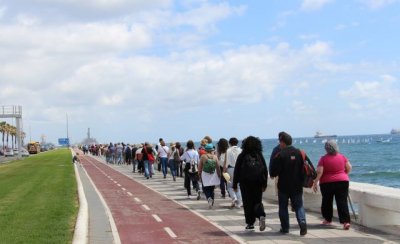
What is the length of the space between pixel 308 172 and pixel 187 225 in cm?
285

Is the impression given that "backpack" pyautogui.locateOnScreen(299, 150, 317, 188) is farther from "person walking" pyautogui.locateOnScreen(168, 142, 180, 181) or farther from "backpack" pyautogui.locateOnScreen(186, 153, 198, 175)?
"person walking" pyautogui.locateOnScreen(168, 142, 180, 181)

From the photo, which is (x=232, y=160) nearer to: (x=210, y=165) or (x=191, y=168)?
(x=210, y=165)

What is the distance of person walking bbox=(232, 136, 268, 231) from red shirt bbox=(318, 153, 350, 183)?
1.17 m

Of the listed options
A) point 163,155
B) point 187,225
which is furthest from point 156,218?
point 163,155

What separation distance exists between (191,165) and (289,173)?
27.2ft

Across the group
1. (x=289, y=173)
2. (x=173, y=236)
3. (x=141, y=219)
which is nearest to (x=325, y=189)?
(x=289, y=173)

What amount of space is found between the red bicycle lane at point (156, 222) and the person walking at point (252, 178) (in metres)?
0.68

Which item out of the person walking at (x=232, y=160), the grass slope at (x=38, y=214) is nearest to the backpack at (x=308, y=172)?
the person walking at (x=232, y=160)

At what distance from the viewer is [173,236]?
10.8 m

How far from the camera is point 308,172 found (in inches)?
433

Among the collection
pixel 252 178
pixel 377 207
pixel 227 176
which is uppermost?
pixel 252 178

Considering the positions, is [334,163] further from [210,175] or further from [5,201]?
[5,201]

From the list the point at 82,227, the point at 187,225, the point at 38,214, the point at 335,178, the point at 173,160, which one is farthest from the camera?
the point at 173,160

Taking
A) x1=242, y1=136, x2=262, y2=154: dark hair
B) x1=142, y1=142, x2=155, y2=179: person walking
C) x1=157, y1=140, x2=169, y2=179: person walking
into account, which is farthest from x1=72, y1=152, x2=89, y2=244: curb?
x1=157, y1=140, x2=169, y2=179: person walking
